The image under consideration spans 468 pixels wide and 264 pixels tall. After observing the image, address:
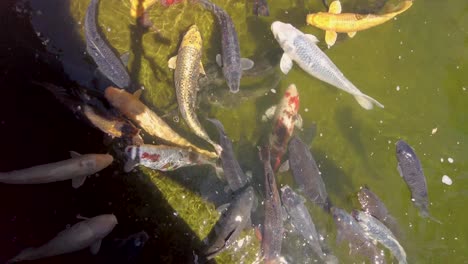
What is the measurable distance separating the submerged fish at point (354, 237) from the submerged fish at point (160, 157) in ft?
6.14

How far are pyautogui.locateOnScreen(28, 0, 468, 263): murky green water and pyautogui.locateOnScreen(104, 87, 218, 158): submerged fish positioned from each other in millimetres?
258

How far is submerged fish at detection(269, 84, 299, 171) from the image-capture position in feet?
15.2

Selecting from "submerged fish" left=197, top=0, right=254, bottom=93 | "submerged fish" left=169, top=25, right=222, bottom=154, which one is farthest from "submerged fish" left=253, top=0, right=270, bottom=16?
"submerged fish" left=169, top=25, right=222, bottom=154

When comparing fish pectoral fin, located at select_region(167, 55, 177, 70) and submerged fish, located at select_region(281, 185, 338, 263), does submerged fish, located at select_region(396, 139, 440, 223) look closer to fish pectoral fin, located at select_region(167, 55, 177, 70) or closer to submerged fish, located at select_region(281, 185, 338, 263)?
submerged fish, located at select_region(281, 185, 338, 263)

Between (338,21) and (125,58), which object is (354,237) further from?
(125,58)

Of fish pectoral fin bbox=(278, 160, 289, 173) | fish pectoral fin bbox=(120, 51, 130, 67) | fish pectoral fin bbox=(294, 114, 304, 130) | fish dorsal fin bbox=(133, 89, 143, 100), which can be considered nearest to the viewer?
fish dorsal fin bbox=(133, 89, 143, 100)

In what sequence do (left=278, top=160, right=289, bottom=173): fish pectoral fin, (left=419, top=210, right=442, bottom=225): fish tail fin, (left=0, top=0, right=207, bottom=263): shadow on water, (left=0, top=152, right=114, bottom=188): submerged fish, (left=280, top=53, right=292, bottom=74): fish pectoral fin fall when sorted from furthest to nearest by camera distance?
(left=419, top=210, right=442, bottom=225): fish tail fin, (left=280, top=53, right=292, bottom=74): fish pectoral fin, (left=278, top=160, right=289, bottom=173): fish pectoral fin, (left=0, top=0, right=207, bottom=263): shadow on water, (left=0, top=152, right=114, bottom=188): submerged fish

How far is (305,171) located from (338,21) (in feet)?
6.29

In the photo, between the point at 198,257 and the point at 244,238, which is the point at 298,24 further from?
the point at 198,257

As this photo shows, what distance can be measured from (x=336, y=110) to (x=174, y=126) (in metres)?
2.20

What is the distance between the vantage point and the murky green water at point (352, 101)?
4426mm

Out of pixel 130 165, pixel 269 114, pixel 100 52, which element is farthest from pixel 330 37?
pixel 130 165

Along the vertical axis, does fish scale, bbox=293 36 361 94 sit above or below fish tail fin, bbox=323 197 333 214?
above

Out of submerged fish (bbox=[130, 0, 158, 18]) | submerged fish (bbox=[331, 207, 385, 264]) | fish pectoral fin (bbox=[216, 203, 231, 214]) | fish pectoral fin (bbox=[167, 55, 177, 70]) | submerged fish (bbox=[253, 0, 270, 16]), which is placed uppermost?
submerged fish (bbox=[130, 0, 158, 18])
